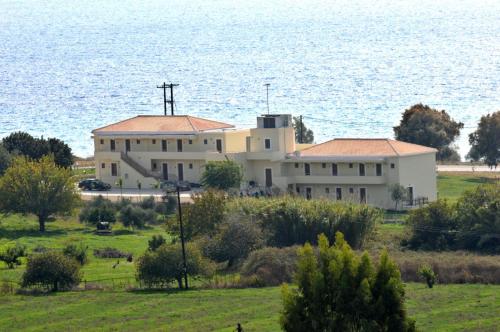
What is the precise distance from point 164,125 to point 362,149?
12.8 meters

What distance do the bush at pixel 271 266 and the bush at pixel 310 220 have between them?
531cm

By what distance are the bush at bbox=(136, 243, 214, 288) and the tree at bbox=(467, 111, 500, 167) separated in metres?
37.9

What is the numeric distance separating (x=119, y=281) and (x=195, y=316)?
8141 millimetres

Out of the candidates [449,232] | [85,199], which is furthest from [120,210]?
[449,232]

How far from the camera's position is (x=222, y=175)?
77562mm

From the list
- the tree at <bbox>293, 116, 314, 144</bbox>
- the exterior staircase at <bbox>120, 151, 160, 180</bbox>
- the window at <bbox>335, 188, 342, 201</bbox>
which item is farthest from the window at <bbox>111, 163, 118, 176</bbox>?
the tree at <bbox>293, 116, 314, 144</bbox>

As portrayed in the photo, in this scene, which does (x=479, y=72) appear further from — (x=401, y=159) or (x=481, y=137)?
(x=401, y=159)

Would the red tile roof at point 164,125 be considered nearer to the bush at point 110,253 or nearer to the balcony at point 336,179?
the balcony at point 336,179

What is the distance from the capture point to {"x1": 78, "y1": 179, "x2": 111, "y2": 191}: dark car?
82125mm

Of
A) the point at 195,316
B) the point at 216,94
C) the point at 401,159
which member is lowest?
the point at 195,316

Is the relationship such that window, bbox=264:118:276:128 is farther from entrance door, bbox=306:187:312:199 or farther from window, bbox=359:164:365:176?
window, bbox=359:164:365:176

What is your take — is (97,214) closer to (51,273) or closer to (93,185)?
(93,185)

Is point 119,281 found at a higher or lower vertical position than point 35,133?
lower

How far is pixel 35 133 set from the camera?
139 m
